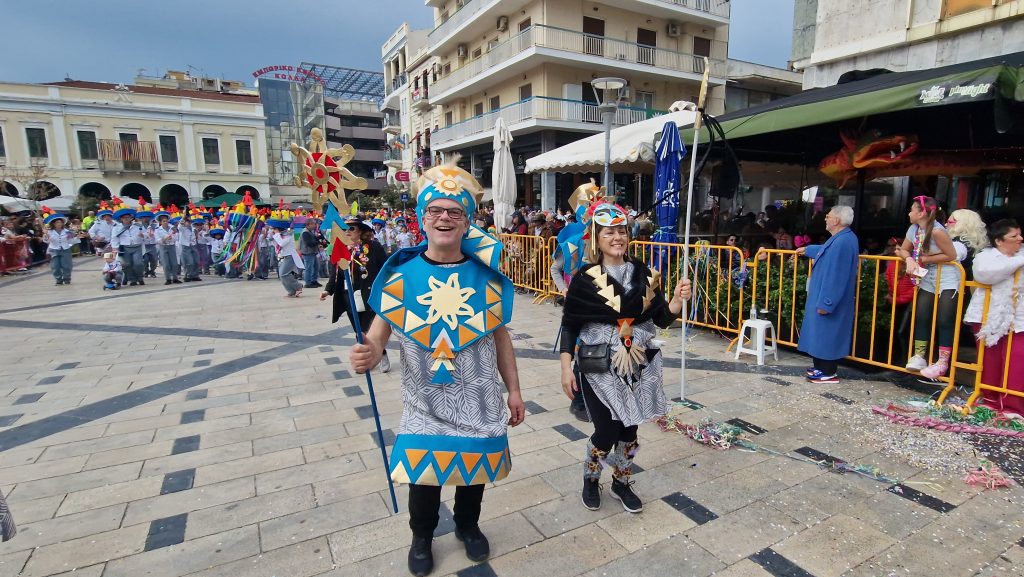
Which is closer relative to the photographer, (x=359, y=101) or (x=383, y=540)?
(x=383, y=540)

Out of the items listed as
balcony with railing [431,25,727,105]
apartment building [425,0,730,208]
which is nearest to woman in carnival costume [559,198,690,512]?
apartment building [425,0,730,208]

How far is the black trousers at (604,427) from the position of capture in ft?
8.98

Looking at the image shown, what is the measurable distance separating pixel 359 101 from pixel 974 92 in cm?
6375

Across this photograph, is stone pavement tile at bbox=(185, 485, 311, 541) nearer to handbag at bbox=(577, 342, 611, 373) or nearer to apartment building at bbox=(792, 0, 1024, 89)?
handbag at bbox=(577, 342, 611, 373)

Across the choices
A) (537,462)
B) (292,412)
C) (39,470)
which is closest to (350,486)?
(537,462)

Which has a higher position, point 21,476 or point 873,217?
point 873,217

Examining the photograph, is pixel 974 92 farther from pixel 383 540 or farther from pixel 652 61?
pixel 652 61

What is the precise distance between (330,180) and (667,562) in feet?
7.98

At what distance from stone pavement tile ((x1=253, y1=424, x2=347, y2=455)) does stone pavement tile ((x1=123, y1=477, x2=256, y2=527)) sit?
48 centimetres

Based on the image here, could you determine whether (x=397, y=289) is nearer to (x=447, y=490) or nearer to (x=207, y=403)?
(x=447, y=490)

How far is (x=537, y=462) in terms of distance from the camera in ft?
11.5

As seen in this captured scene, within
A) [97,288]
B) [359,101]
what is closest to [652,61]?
[97,288]

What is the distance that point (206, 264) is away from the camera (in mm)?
16094

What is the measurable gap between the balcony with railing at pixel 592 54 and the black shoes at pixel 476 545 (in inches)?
840
